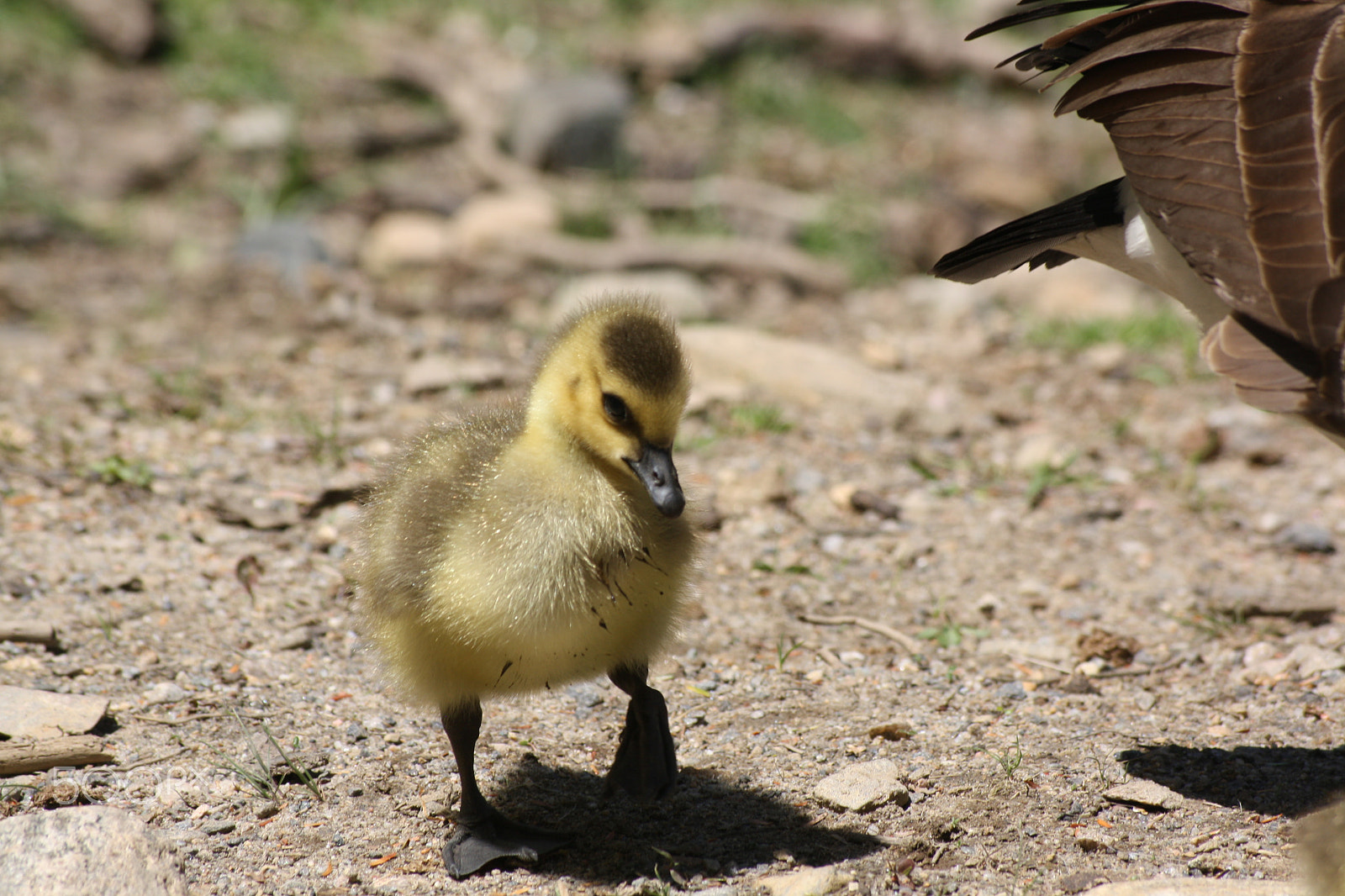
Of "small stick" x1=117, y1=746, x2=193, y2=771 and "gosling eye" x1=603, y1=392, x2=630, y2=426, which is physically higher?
"gosling eye" x1=603, y1=392, x2=630, y2=426

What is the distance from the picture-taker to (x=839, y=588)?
4684mm

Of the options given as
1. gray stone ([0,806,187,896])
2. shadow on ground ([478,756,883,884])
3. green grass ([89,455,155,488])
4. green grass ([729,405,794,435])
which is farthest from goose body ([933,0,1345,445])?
green grass ([89,455,155,488])

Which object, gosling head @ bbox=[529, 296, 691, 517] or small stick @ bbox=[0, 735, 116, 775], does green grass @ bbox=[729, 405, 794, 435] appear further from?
small stick @ bbox=[0, 735, 116, 775]

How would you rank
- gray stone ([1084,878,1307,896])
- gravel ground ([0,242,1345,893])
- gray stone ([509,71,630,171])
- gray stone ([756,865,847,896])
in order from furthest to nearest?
1. gray stone ([509,71,630,171])
2. gravel ground ([0,242,1345,893])
3. gray stone ([756,865,847,896])
4. gray stone ([1084,878,1307,896])

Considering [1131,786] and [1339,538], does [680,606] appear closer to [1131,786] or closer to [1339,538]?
[1131,786]

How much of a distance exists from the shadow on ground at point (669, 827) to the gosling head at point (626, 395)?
0.87 metres

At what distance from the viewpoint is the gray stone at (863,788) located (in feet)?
10.7

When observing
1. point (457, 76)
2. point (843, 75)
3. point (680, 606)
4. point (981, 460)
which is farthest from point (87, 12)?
point (680, 606)

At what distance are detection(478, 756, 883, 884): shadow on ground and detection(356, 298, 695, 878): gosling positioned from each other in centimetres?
10

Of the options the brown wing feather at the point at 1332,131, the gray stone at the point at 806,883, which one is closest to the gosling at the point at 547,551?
the gray stone at the point at 806,883

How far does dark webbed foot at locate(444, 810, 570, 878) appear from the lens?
9.94 feet

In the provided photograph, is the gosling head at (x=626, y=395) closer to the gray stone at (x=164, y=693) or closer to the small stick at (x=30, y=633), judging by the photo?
the gray stone at (x=164, y=693)

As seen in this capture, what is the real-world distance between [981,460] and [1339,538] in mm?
1439

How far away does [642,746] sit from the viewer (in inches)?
131
